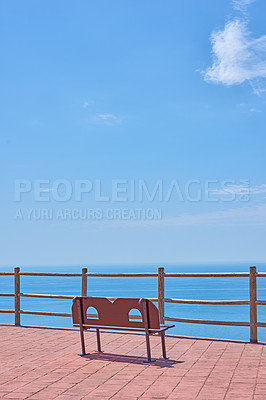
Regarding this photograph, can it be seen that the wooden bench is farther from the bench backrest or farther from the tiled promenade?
the tiled promenade

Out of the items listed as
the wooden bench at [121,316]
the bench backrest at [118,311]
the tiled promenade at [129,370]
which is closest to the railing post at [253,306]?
the tiled promenade at [129,370]

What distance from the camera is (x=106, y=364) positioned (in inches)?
299

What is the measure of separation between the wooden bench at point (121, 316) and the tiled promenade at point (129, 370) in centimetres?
44

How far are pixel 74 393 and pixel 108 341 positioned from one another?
11.9 ft

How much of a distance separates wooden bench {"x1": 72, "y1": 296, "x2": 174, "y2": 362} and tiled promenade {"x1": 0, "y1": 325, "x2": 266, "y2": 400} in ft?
1.43

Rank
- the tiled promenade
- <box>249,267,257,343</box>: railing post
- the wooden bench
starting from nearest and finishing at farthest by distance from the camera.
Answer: the tiled promenade < the wooden bench < <box>249,267,257,343</box>: railing post

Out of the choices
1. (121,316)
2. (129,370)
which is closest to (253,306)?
(121,316)

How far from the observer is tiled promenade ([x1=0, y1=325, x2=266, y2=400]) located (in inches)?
237

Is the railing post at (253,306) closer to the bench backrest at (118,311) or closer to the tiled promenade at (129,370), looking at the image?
the tiled promenade at (129,370)

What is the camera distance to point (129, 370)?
7.16 meters

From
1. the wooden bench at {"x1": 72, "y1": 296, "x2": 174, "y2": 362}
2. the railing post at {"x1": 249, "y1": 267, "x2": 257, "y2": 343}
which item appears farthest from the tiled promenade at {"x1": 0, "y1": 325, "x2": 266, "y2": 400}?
the wooden bench at {"x1": 72, "y1": 296, "x2": 174, "y2": 362}

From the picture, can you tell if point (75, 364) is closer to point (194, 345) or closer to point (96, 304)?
point (96, 304)

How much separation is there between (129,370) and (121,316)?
0.91 meters

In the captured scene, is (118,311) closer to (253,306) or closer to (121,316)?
(121,316)
